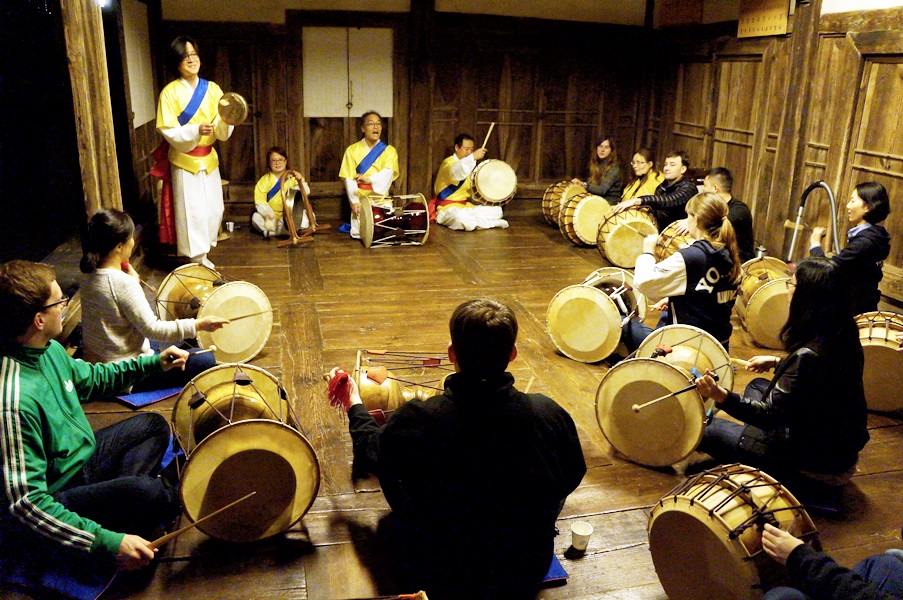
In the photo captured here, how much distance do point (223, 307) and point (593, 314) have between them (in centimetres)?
213

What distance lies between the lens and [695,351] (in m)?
3.35

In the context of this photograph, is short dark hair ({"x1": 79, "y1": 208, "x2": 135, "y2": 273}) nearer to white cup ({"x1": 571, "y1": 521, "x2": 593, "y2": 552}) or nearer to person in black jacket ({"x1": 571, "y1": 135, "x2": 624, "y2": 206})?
white cup ({"x1": 571, "y1": 521, "x2": 593, "y2": 552})

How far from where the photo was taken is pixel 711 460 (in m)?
3.33

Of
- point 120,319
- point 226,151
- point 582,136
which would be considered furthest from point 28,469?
point 582,136

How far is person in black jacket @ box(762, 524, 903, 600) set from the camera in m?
1.82

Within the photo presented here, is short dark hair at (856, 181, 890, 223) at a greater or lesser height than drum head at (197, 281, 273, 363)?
greater

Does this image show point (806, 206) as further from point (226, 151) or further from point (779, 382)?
point (226, 151)

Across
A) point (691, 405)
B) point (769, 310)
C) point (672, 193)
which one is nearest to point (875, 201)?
point (769, 310)

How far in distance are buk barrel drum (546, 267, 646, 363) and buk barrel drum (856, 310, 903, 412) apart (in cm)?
117

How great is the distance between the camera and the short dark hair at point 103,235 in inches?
121

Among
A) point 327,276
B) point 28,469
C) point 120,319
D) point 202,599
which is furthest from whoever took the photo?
point 327,276

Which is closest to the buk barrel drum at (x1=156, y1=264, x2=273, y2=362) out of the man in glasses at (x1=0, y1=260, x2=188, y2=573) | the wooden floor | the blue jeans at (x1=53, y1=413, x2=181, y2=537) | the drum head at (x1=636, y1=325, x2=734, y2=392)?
the wooden floor

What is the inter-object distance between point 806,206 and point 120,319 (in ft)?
17.5

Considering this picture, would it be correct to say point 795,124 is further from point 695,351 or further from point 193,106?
point 193,106
